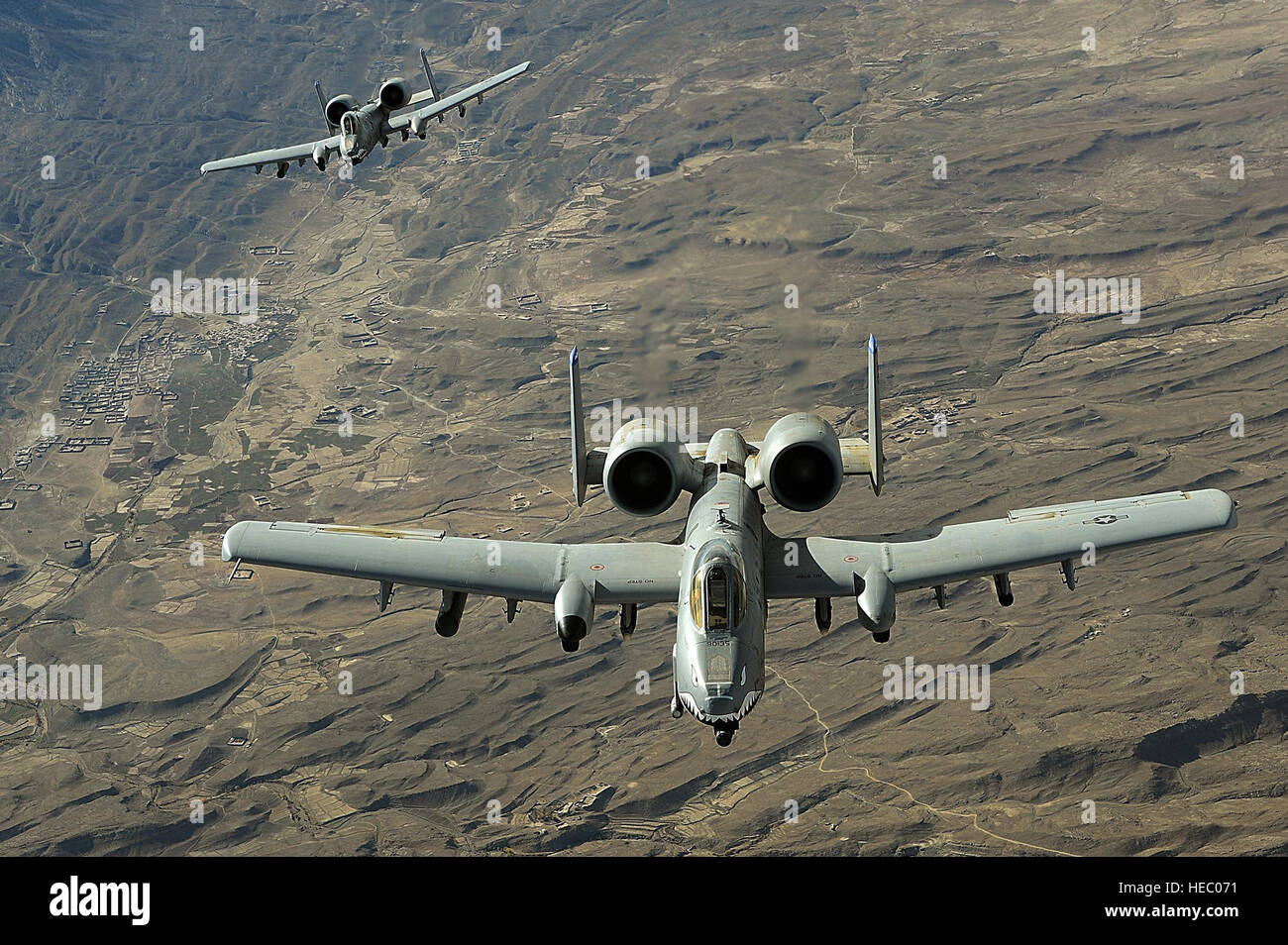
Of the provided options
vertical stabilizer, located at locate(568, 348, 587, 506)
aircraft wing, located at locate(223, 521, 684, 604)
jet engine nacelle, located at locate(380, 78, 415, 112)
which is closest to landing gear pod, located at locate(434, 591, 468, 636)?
aircraft wing, located at locate(223, 521, 684, 604)

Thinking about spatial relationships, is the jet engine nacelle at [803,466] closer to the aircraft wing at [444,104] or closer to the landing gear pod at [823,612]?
the landing gear pod at [823,612]

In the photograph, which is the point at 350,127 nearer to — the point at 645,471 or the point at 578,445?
the point at 578,445

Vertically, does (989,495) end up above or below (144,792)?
above

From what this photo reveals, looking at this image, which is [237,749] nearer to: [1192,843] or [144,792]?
[144,792]

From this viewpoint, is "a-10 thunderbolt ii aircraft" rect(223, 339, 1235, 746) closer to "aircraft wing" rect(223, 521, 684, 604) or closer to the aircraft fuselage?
"aircraft wing" rect(223, 521, 684, 604)

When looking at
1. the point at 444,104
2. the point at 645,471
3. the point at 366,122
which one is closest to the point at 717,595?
the point at 645,471
